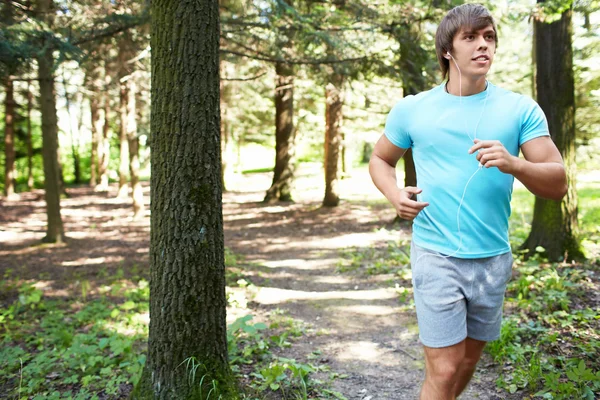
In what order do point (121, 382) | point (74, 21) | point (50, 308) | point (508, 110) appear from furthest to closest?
point (74, 21), point (50, 308), point (121, 382), point (508, 110)

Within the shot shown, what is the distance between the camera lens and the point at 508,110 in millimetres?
2312

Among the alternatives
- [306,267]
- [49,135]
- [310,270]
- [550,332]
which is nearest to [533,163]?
[550,332]

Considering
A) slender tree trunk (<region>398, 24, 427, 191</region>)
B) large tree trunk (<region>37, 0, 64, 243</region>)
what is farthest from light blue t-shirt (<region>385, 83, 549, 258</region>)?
large tree trunk (<region>37, 0, 64, 243</region>)

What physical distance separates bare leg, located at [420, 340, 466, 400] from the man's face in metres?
1.27

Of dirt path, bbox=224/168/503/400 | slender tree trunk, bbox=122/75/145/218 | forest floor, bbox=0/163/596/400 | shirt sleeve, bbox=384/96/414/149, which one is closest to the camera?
shirt sleeve, bbox=384/96/414/149

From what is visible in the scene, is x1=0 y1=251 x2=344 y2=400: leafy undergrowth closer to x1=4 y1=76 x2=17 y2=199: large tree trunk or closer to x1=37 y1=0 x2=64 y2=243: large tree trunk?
x1=37 y1=0 x2=64 y2=243: large tree trunk

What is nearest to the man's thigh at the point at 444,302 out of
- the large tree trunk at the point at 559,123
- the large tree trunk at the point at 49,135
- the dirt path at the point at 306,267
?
the dirt path at the point at 306,267

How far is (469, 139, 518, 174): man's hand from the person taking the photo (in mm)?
2064

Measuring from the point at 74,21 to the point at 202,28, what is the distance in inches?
332

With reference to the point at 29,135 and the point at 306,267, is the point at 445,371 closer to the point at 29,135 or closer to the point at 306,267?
the point at 306,267

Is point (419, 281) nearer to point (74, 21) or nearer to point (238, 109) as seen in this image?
point (74, 21)

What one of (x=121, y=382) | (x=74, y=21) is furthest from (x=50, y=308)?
(x=74, y=21)

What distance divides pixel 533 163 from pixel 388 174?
720 millimetres

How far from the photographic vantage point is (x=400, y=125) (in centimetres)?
255
